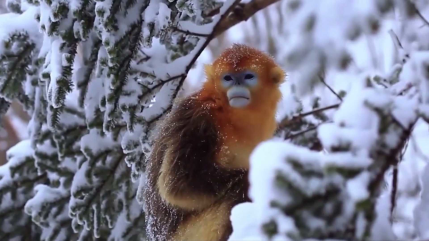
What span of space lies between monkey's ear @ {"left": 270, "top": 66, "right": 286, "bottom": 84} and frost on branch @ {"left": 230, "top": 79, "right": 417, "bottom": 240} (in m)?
0.93

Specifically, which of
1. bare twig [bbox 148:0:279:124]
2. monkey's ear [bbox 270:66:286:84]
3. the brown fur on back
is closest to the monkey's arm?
the brown fur on back

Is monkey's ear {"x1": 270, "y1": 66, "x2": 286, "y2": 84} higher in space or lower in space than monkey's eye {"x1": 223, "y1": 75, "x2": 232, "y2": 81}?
higher

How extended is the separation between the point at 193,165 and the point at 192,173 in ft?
0.08

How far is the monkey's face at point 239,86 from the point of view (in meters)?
1.61

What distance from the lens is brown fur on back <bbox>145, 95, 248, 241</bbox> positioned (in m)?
1.59

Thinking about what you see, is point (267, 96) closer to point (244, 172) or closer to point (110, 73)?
point (244, 172)

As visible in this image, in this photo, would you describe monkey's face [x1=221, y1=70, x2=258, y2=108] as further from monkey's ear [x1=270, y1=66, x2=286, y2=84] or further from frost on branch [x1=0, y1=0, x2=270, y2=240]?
frost on branch [x1=0, y1=0, x2=270, y2=240]

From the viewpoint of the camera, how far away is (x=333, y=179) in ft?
2.69

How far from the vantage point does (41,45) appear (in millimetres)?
2303

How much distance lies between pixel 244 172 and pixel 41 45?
3.76ft

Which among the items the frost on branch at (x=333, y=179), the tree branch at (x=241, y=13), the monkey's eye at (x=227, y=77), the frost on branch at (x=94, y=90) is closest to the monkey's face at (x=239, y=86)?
the monkey's eye at (x=227, y=77)

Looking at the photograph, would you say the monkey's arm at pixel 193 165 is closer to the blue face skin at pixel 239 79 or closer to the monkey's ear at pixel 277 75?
the blue face skin at pixel 239 79

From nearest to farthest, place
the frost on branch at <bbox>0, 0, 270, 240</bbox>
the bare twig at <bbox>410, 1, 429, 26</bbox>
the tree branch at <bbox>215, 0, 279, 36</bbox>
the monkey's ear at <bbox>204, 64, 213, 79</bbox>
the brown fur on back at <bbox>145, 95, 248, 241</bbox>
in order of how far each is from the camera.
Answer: the bare twig at <bbox>410, 1, 429, 26</bbox> < the brown fur on back at <bbox>145, 95, 248, 241</bbox> < the monkey's ear at <bbox>204, 64, 213, 79</bbox> < the frost on branch at <bbox>0, 0, 270, 240</bbox> < the tree branch at <bbox>215, 0, 279, 36</bbox>

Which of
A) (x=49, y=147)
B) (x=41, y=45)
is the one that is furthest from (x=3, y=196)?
(x=41, y=45)
